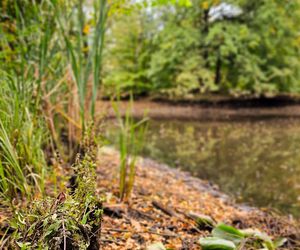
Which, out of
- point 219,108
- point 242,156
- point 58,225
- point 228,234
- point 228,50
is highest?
point 228,50

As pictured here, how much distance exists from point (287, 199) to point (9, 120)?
2.68 meters

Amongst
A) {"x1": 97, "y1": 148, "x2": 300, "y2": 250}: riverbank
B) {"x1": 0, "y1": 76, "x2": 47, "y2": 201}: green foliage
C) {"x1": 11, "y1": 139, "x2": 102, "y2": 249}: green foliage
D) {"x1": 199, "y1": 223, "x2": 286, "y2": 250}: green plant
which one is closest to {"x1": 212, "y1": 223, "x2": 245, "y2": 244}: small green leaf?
{"x1": 199, "y1": 223, "x2": 286, "y2": 250}: green plant

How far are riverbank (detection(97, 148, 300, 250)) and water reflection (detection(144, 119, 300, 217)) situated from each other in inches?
18.8

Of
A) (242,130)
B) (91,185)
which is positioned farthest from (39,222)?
(242,130)

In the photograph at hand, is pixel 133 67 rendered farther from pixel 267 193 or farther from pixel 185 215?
pixel 185 215

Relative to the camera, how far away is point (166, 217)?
73.9 inches

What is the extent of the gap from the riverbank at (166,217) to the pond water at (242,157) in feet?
1.42

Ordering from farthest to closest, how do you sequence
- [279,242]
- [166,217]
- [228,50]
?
[228,50] → [166,217] → [279,242]

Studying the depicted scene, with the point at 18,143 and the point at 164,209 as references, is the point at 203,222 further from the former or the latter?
the point at 18,143

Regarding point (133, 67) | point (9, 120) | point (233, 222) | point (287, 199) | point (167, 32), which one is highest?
point (167, 32)

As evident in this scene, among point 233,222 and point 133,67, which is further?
point 133,67

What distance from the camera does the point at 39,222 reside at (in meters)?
0.83

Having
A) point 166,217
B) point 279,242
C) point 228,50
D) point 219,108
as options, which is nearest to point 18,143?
point 166,217

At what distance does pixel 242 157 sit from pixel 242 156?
78mm
